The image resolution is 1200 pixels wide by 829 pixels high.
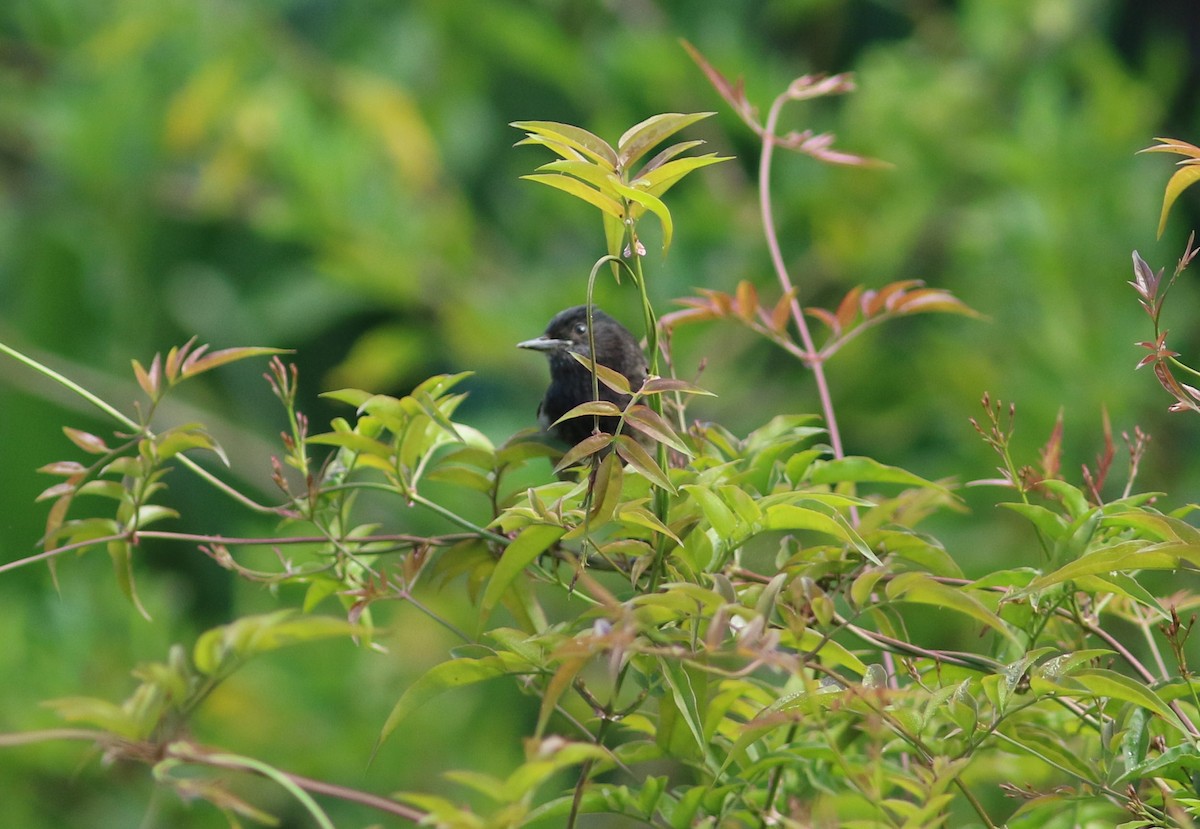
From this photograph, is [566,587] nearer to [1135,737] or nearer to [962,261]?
[1135,737]

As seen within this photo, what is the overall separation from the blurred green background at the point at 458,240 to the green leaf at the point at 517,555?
3696mm

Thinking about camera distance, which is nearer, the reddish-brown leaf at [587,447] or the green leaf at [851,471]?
the reddish-brown leaf at [587,447]

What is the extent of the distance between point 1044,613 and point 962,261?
467 centimetres

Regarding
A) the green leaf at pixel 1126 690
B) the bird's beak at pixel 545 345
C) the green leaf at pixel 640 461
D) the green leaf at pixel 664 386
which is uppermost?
the green leaf at pixel 664 386

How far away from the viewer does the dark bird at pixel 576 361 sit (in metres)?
3.26

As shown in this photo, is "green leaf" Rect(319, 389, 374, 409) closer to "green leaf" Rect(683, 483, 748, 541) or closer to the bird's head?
"green leaf" Rect(683, 483, 748, 541)

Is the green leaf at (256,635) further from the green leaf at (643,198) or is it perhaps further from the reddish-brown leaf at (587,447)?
the green leaf at (643,198)

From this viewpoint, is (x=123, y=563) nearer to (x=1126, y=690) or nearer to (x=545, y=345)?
(x=1126, y=690)

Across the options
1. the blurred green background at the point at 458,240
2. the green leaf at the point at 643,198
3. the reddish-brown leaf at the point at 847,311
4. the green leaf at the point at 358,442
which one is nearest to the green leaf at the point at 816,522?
the green leaf at the point at 643,198

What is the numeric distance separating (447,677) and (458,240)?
4945 mm

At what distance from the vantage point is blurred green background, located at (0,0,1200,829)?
5.65 m

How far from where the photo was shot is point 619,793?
1.60m

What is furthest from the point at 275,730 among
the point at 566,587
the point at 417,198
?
the point at 566,587

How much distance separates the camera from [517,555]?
1.56 meters
